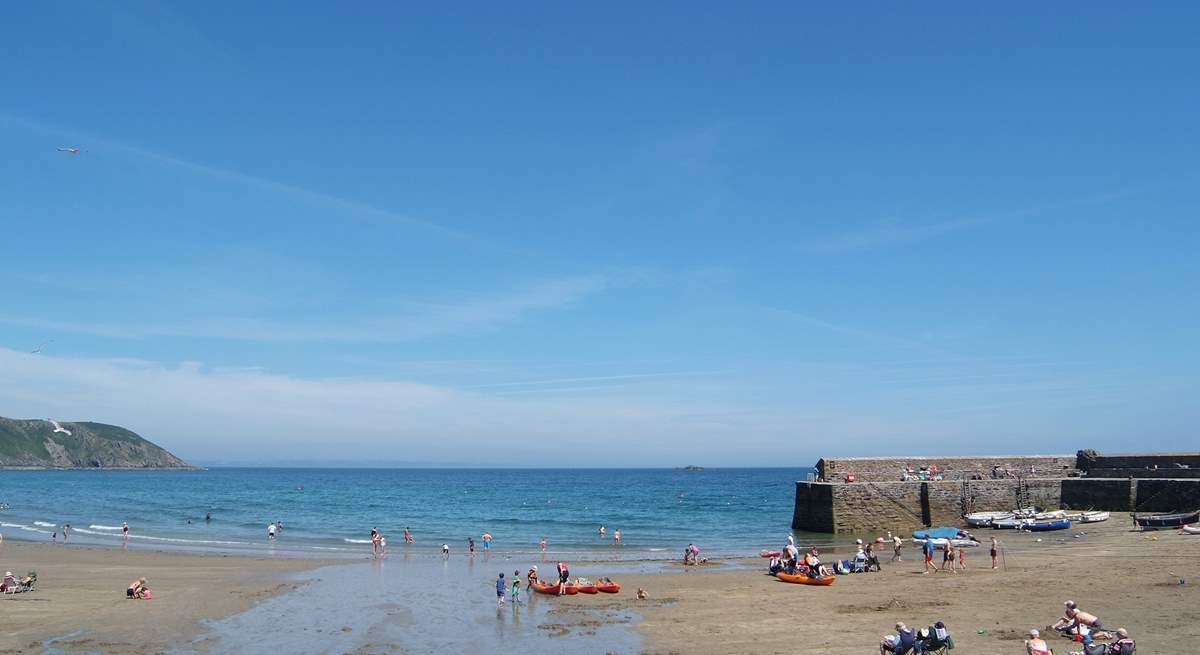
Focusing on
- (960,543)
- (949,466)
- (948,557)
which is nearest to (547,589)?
(948,557)

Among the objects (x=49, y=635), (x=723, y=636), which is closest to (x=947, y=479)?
(x=723, y=636)

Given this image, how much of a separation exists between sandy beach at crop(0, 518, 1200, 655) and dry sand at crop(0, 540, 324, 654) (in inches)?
2.8

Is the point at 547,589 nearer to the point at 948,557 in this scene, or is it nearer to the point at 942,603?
the point at 942,603

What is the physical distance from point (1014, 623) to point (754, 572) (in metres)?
12.9

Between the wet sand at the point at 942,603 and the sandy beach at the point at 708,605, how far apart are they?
57 millimetres

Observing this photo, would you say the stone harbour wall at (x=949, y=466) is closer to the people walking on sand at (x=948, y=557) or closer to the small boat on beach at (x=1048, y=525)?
the small boat on beach at (x=1048, y=525)

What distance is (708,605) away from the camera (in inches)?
985

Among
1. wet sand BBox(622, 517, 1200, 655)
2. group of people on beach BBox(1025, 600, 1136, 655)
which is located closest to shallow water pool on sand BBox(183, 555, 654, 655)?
wet sand BBox(622, 517, 1200, 655)

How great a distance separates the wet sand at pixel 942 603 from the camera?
19375 millimetres

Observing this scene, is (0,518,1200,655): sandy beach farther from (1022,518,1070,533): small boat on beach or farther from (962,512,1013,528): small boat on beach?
(962,512,1013,528): small boat on beach

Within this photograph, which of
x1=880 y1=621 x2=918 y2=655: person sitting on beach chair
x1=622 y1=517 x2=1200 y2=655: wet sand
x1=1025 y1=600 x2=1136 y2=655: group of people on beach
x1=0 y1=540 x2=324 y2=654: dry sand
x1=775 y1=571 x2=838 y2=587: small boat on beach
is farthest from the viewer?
x1=775 y1=571 x2=838 y2=587: small boat on beach

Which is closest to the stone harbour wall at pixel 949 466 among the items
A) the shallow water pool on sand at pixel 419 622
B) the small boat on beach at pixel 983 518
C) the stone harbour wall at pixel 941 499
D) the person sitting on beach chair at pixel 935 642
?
the stone harbour wall at pixel 941 499

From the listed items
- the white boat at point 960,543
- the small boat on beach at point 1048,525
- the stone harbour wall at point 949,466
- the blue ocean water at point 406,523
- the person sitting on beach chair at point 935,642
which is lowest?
the blue ocean water at point 406,523

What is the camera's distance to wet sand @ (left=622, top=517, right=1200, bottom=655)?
763 inches
